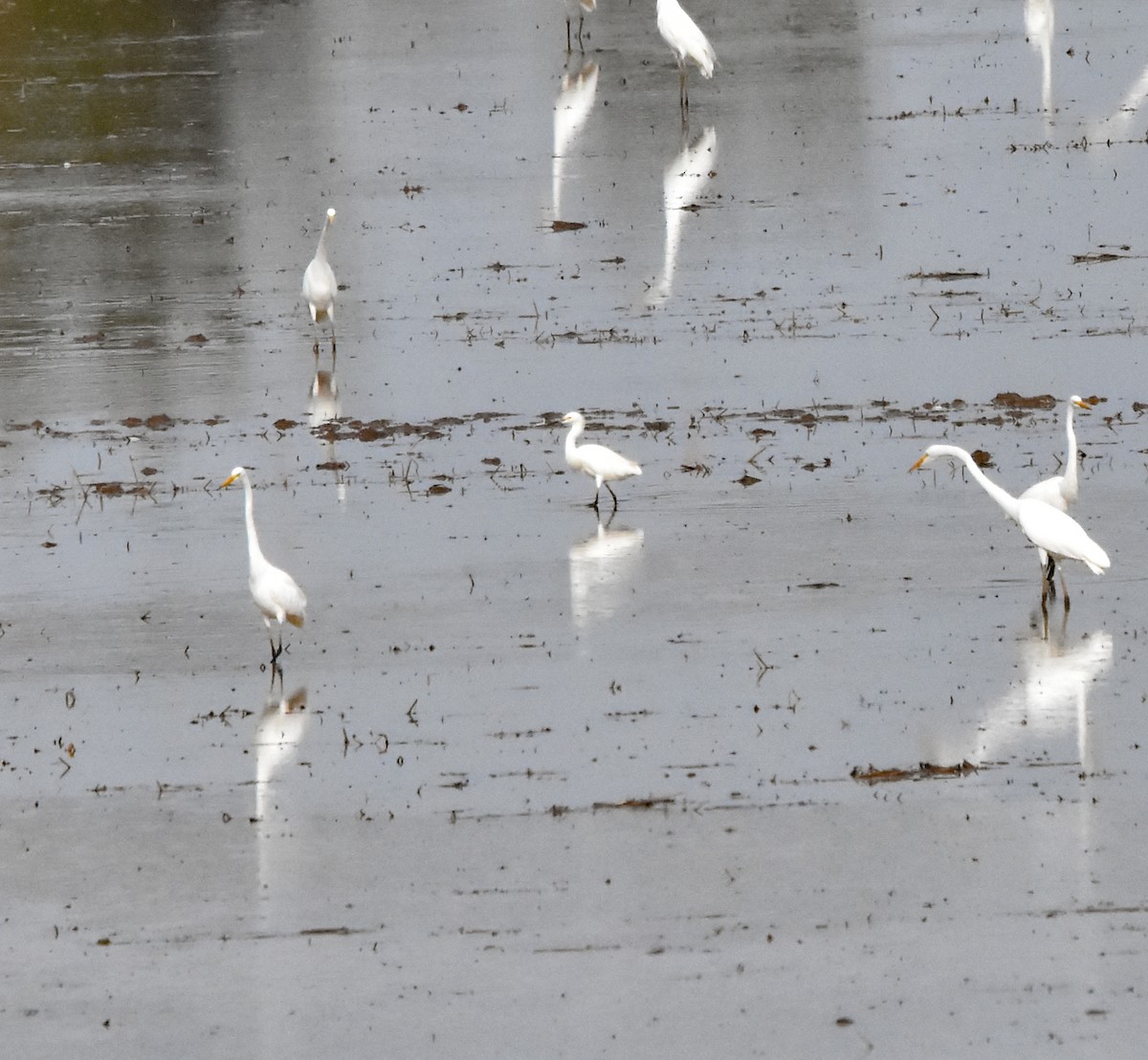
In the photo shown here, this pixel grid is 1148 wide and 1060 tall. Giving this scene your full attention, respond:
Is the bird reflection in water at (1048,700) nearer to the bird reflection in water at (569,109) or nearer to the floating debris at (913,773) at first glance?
the floating debris at (913,773)

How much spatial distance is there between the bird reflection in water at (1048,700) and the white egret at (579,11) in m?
24.7

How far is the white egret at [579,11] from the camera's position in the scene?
36.3 meters

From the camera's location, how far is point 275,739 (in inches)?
483

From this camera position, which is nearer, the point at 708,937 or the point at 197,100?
the point at 708,937

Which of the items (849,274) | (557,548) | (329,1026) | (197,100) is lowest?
(329,1026)

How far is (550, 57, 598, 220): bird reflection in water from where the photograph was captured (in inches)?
1125

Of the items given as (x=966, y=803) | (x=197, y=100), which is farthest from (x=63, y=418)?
(x=197, y=100)

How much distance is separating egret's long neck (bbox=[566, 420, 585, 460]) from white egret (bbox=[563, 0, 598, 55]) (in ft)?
67.9

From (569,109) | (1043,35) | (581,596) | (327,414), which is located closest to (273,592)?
(581,596)

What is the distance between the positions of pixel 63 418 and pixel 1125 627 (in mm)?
10325

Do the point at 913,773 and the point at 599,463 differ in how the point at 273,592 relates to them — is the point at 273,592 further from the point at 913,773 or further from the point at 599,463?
the point at 913,773

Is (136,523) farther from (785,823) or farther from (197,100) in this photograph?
(197,100)

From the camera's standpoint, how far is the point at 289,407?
19.8 metres

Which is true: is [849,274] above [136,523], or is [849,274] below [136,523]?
above
